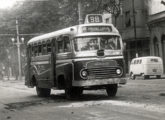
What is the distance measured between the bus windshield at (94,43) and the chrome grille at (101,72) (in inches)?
33.9

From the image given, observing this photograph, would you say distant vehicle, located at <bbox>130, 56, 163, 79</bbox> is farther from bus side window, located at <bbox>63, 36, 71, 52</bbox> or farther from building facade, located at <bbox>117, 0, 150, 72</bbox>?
bus side window, located at <bbox>63, 36, 71, 52</bbox>

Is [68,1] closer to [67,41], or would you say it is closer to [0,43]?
[0,43]

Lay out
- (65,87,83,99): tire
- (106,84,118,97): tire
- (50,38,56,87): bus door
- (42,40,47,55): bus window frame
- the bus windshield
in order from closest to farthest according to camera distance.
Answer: the bus windshield → (65,87,83,99): tire → (106,84,118,97): tire → (50,38,56,87): bus door → (42,40,47,55): bus window frame

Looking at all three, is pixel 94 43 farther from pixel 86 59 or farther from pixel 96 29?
pixel 86 59

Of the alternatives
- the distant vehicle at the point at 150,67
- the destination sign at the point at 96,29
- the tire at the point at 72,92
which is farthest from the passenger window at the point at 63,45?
the distant vehicle at the point at 150,67

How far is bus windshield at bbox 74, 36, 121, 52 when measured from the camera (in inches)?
693

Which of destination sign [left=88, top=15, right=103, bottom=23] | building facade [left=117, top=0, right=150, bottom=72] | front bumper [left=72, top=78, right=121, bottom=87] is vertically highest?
building facade [left=117, top=0, right=150, bottom=72]

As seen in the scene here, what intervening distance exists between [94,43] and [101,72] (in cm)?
125

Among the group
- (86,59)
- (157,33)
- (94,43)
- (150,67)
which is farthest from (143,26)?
(86,59)

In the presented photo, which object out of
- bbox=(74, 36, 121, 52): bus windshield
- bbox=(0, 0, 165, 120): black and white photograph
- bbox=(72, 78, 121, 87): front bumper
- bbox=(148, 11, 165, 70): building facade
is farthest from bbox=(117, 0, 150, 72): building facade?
bbox=(72, 78, 121, 87): front bumper

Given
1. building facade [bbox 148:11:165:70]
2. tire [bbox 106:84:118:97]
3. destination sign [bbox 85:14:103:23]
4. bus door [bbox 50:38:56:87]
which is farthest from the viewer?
building facade [bbox 148:11:165:70]

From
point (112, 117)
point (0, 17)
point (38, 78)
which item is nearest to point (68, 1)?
point (0, 17)

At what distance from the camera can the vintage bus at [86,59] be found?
17.4 m

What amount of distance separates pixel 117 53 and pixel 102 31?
3.68 feet
